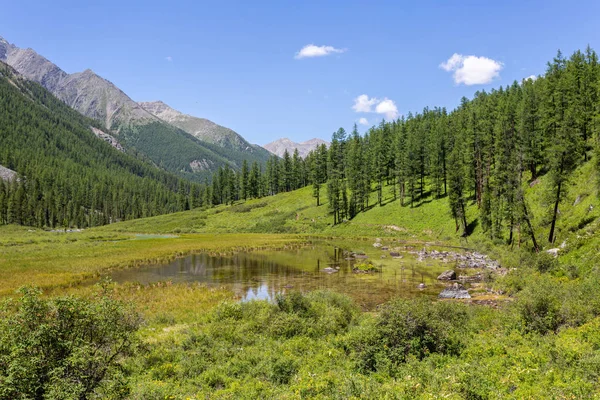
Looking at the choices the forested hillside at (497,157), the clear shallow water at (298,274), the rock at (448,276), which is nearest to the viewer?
the clear shallow water at (298,274)

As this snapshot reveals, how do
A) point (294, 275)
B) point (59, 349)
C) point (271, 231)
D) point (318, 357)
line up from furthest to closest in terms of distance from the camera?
point (271, 231) → point (294, 275) → point (318, 357) → point (59, 349)

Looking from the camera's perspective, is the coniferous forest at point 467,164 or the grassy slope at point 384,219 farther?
the coniferous forest at point 467,164

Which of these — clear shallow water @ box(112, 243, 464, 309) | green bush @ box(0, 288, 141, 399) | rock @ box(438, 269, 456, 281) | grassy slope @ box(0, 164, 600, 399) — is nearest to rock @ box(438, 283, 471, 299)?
clear shallow water @ box(112, 243, 464, 309)

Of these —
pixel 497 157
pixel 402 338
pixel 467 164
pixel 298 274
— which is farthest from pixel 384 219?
pixel 402 338

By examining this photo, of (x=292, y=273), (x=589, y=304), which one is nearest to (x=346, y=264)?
(x=292, y=273)

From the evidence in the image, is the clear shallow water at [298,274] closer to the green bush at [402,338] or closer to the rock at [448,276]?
the rock at [448,276]

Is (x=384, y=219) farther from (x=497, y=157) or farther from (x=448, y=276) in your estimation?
(x=448, y=276)

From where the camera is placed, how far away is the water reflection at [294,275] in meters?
34.0

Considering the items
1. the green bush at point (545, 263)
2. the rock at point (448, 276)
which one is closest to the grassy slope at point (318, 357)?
the green bush at point (545, 263)

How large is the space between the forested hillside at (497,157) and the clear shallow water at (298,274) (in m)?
15.9

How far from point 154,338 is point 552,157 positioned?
4592 centimetres

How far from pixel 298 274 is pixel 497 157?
161 ft

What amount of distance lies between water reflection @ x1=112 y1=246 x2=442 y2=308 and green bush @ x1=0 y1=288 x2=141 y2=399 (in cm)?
1935

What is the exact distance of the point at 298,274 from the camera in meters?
43.1
